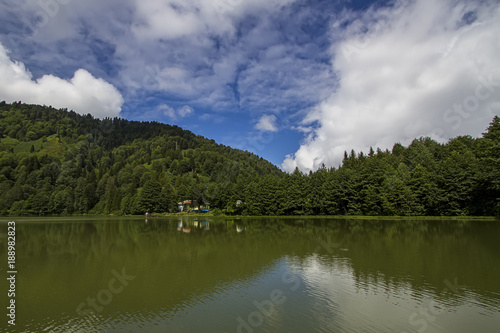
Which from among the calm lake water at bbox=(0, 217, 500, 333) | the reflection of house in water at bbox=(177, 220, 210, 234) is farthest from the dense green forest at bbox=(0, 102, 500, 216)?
the calm lake water at bbox=(0, 217, 500, 333)

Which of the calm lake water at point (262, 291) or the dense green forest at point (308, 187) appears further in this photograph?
the dense green forest at point (308, 187)

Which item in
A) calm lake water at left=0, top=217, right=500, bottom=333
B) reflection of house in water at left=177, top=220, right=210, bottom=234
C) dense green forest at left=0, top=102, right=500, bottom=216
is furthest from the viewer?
dense green forest at left=0, top=102, right=500, bottom=216

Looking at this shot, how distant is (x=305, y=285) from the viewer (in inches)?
646

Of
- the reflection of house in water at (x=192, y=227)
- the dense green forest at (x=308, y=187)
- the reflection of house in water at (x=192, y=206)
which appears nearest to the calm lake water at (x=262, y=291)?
the reflection of house in water at (x=192, y=227)

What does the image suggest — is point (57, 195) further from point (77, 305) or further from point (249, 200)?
point (77, 305)

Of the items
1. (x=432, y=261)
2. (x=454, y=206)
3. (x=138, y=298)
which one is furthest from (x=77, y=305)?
(x=454, y=206)

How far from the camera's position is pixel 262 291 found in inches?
607

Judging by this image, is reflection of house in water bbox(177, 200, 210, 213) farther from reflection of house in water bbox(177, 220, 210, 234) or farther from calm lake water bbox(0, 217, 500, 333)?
calm lake water bbox(0, 217, 500, 333)

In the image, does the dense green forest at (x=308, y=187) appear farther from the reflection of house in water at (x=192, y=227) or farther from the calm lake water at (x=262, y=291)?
the calm lake water at (x=262, y=291)

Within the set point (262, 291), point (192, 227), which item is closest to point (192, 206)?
point (192, 227)

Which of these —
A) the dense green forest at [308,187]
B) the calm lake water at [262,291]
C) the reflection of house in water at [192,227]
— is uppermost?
the dense green forest at [308,187]

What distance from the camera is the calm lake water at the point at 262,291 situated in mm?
11320

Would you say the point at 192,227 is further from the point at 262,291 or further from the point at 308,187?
the point at 262,291

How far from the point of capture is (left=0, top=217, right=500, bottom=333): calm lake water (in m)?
11.3
